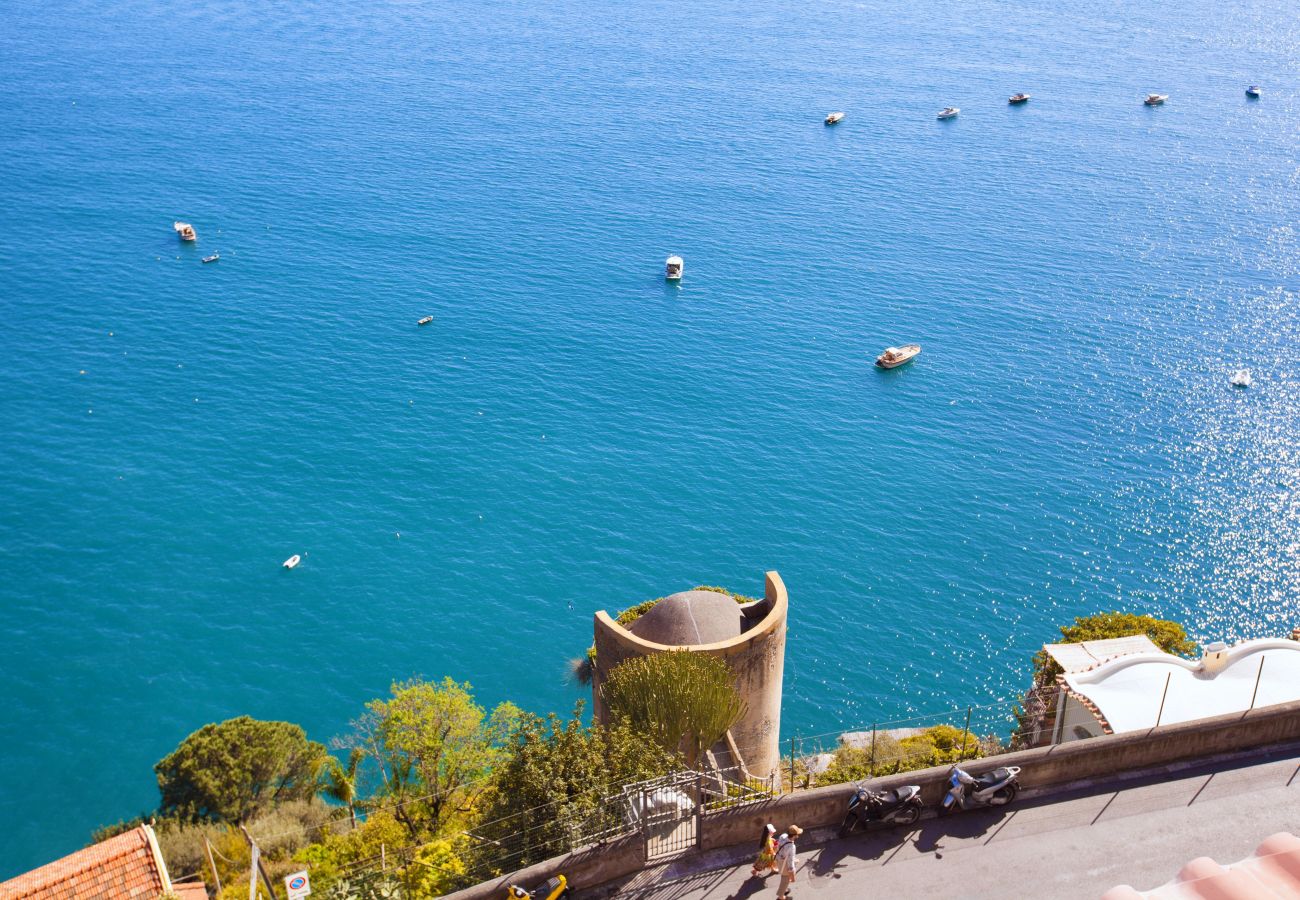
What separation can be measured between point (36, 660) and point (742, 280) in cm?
6104

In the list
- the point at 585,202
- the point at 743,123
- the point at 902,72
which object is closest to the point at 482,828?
the point at 585,202

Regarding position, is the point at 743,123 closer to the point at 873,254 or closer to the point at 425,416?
the point at 873,254

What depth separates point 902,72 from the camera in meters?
153

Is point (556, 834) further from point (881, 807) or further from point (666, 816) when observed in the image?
point (881, 807)

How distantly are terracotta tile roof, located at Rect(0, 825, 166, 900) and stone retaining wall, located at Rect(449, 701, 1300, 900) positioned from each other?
69.1 ft

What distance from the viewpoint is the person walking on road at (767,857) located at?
62.0 ft

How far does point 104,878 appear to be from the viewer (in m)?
33.5

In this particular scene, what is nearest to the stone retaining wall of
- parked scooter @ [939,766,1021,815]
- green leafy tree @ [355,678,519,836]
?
parked scooter @ [939,766,1021,815]

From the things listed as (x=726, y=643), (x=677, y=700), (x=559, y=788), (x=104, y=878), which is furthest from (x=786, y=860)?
(x=104, y=878)

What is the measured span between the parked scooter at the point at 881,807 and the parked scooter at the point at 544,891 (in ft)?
17.5

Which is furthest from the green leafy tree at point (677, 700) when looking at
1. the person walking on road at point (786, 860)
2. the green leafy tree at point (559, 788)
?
the person walking on road at point (786, 860)

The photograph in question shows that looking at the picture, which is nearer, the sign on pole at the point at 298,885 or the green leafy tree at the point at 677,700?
the sign on pole at the point at 298,885

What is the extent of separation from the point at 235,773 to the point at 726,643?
2734 centimetres

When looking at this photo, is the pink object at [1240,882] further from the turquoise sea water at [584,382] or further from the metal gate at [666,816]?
the turquoise sea water at [584,382]
